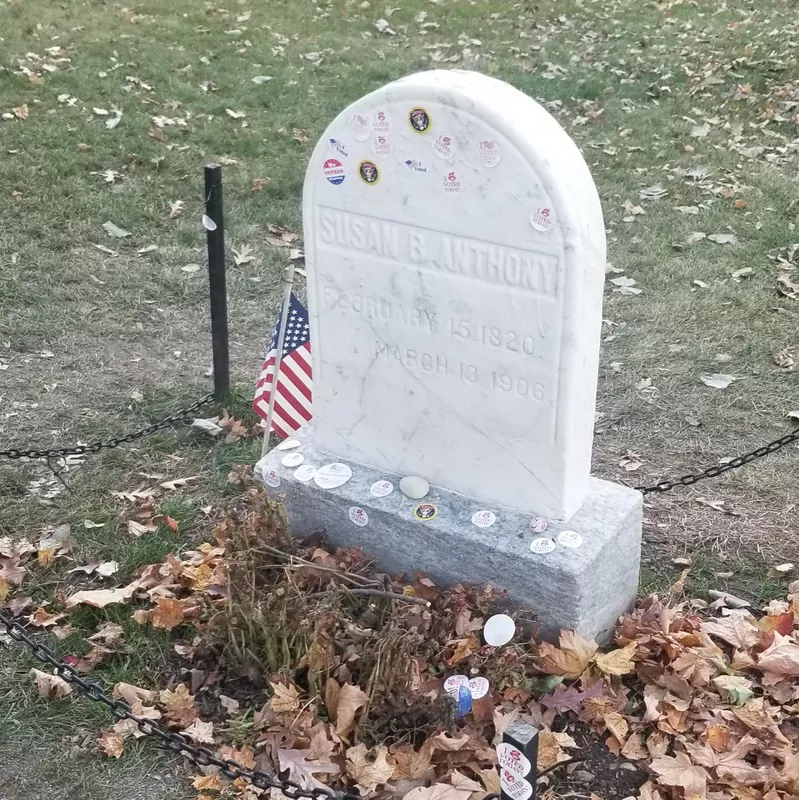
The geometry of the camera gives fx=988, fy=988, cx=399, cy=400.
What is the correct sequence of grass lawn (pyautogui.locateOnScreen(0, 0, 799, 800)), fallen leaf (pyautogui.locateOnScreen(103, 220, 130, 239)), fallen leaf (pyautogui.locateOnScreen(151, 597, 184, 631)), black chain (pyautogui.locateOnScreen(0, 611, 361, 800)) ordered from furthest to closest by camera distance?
1. fallen leaf (pyautogui.locateOnScreen(103, 220, 130, 239))
2. grass lawn (pyautogui.locateOnScreen(0, 0, 799, 800))
3. fallen leaf (pyautogui.locateOnScreen(151, 597, 184, 631))
4. black chain (pyautogui.locateOnScreen(0, 611, 361, 800))

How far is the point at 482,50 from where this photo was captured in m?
→ 10.6

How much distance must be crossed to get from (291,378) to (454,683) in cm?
149

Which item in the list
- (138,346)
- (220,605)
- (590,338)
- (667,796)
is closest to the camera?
(667,796)

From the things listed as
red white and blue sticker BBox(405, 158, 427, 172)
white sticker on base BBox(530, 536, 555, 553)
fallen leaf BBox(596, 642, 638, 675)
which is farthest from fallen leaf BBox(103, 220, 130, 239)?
fallen leaf BBox(596, 642, 638, 675)

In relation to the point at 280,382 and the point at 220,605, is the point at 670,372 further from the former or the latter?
the point at 220,605

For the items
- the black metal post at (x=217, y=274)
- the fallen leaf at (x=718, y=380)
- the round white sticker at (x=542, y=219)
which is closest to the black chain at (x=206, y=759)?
the round white sticker at (x=542, y=219)

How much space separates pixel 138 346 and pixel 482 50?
6.54m

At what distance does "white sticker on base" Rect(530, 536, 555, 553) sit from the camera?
10.4 ft

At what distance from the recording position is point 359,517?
3518 mm

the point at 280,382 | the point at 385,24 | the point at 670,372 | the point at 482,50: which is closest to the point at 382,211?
the point at 280,382

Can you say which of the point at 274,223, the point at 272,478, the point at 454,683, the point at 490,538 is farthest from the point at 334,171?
the point at 274,223

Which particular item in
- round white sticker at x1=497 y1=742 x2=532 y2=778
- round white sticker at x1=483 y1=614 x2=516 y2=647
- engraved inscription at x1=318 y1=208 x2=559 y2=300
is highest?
engraved inscription at x1=318 y1=208 x2=559 y2=300

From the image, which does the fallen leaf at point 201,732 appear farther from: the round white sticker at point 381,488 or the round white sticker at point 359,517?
the round white sticker at point 381,488

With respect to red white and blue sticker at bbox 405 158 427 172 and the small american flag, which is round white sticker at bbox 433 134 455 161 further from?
the small american flag
